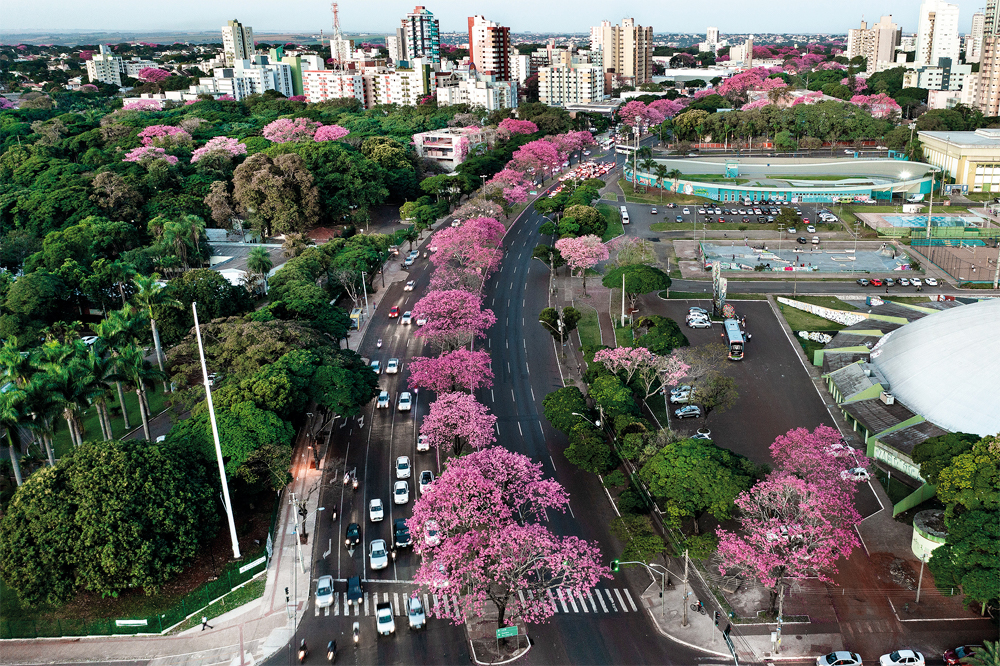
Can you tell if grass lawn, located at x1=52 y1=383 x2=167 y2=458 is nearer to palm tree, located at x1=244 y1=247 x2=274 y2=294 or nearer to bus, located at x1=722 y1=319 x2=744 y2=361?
palm tree, located at x1=244 y1=247 x2=274 y2=294

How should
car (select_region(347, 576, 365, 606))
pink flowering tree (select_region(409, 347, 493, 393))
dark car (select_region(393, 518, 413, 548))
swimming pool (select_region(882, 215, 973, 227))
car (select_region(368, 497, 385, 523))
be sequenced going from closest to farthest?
car (select_region(347, 576, 365, 606)), dark car (select_region(393, 518, 413, 548)), car (select_region(368, 497, 385, 523)), pink flowering tree (select_region(409, 347, 493, 393)), swimming pool (select_region(882, 215, 973, 227))

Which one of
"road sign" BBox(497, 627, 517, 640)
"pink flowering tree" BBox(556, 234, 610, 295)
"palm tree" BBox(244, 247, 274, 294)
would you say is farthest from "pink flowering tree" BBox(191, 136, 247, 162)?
"road sign" BBox(497, 627, 517, 640)

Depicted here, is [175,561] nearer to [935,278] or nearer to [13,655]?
[13,655]

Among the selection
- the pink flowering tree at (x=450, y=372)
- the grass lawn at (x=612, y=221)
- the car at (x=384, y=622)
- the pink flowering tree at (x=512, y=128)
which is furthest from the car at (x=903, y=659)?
the pink flowering tree at (x=512, y=128)

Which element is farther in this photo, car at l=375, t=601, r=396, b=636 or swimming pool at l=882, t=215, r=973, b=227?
swimming pool at l=882, t=215, r=973, b=227

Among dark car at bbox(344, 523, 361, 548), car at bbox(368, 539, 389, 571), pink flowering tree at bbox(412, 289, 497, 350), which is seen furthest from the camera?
pink flowering tree at bbox(412, 289, 497, 350)

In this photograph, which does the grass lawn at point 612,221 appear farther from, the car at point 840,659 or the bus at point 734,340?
the car at point 840,659

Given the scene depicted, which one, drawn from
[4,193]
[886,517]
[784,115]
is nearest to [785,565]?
[886,517]
